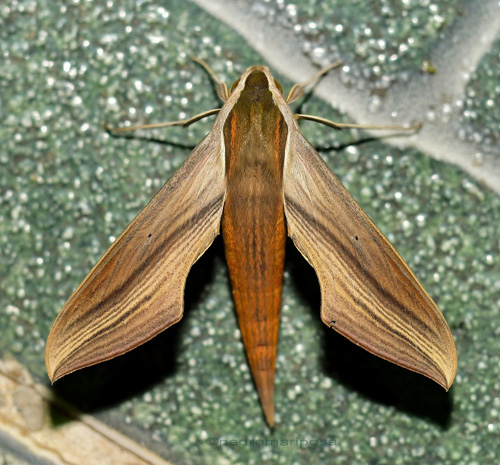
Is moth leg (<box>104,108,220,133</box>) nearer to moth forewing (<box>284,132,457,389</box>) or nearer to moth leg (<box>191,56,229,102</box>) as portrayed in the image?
moth leg (<box>191,56,229,102</box>)

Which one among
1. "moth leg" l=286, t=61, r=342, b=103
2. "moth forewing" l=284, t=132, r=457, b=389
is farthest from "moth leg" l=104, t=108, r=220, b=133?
"moth forewing" l=284, t=132, r=457, b=389

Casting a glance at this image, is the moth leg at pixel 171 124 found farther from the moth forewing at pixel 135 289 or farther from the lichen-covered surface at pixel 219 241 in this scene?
the moth forewing at pixel 135 289

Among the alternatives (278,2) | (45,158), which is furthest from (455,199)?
(45,158)

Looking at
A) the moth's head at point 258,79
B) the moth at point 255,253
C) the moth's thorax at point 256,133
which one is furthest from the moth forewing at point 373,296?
the moth's head at point 258,79

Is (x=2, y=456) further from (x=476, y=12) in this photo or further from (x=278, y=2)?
(x=476, y=12)

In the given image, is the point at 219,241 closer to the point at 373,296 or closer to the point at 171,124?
the point at 171,124
